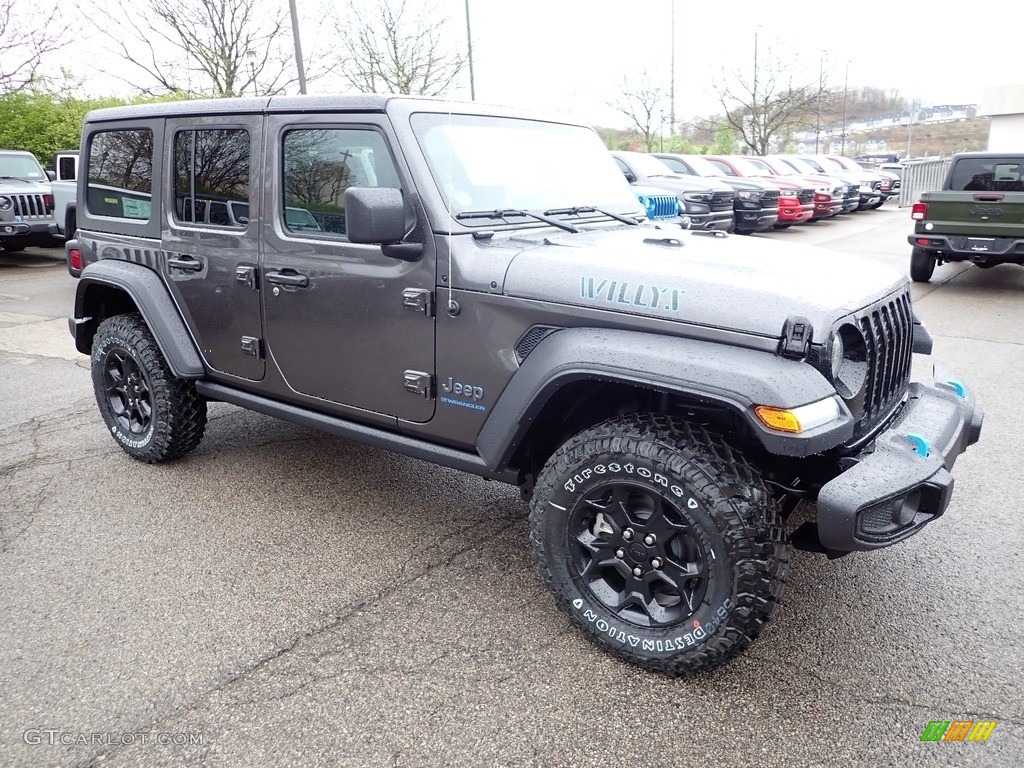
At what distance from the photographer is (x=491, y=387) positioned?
9.71ft

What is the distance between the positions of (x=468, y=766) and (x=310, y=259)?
215 centimetres

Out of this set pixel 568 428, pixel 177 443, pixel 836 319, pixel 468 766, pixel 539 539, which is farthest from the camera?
pixel 177 443

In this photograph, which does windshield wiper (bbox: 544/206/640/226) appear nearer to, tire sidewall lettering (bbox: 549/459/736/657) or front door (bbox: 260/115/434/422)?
front door (bbox: 260/115/434/422)

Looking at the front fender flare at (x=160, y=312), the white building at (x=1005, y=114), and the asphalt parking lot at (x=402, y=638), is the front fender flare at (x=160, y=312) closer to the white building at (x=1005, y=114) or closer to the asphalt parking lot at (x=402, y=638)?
the asphalt parking lot at (x=402, y=638)

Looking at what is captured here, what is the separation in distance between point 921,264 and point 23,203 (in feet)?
45.6

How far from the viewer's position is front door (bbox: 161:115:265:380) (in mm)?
3693

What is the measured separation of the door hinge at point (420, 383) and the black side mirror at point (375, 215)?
21.2 inches

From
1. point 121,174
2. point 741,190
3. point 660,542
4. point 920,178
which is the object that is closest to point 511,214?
point 660,542

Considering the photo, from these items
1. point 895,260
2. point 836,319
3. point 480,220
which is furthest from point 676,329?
point 895,260

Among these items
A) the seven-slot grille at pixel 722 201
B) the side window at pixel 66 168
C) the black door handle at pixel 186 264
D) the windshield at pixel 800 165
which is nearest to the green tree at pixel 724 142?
the windshield at pixel 800 165

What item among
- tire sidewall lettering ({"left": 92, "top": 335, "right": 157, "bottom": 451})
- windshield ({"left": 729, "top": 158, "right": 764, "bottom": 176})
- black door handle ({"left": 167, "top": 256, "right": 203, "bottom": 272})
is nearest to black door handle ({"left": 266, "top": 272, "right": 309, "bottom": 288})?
black door handle ({"left": 167, "top": 256, "right": 203, "bottom": 272})

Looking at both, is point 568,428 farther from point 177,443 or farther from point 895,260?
point 895,260

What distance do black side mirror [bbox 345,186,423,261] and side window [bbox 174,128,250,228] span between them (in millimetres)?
1120

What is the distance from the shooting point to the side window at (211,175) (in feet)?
12.2
